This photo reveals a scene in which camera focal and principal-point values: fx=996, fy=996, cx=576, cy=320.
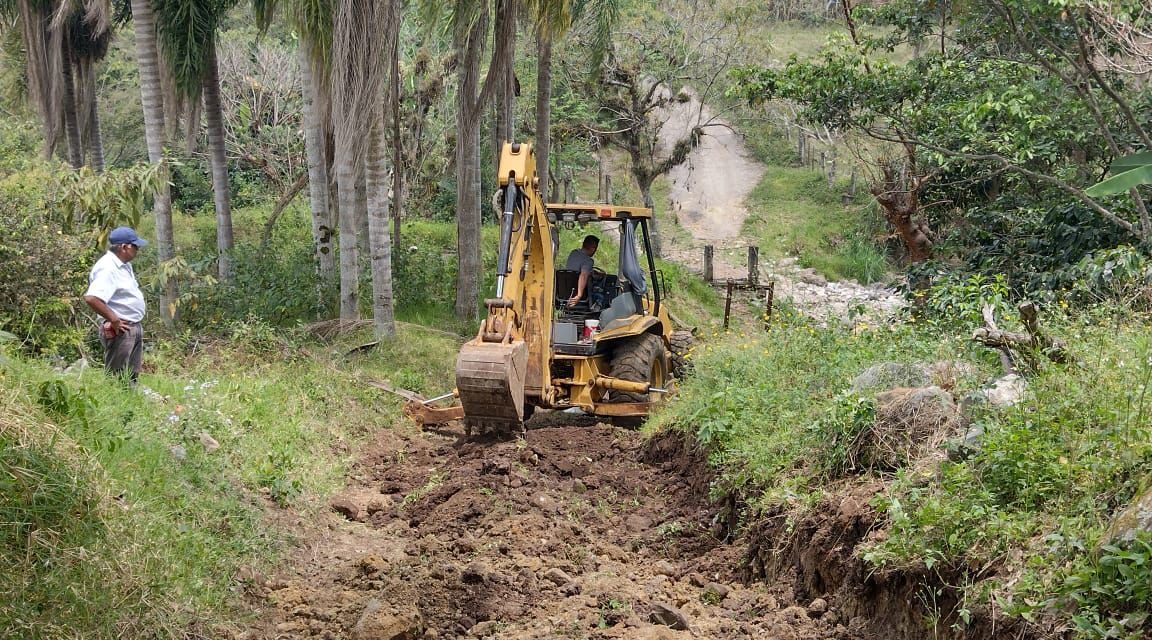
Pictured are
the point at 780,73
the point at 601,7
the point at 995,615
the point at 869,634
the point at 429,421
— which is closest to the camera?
the point at 995,615

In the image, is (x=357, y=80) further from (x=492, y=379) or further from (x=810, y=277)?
(x=810, y=277)

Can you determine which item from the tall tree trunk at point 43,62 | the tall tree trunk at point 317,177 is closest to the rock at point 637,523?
the tall tree trunk at point 317,177

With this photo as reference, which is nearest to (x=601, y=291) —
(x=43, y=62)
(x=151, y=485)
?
(x=151, y=485)

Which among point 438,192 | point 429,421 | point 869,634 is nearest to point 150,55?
point 429,421

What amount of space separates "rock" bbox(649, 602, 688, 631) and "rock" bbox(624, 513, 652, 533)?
2127 mm

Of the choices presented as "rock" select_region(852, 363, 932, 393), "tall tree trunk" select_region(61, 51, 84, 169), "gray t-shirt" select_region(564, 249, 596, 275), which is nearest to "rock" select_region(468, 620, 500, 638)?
"rock" select_region(852, 363, 932, 393)

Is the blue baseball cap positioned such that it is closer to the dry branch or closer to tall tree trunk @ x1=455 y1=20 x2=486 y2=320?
the dry branch

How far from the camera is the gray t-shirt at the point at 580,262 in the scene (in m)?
13.1

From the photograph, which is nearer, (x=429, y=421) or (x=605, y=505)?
(x=605, y=505)

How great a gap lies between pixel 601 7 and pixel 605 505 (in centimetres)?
1190

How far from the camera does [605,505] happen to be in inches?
351

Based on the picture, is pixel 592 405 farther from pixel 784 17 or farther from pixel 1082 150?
pixel 784 17

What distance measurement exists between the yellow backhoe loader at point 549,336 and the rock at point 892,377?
10.8 feet

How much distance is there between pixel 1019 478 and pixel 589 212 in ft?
25.5
